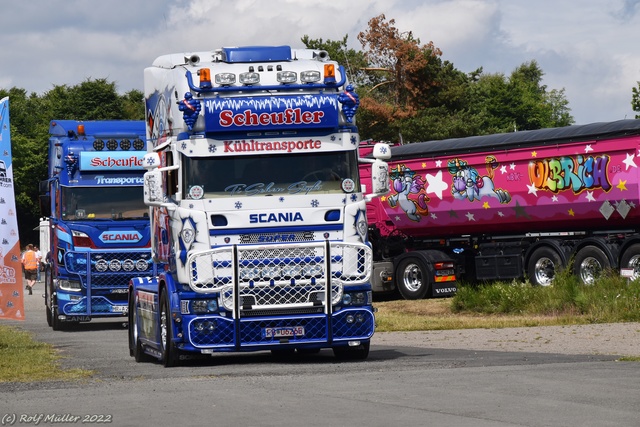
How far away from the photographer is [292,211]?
51.9 ft

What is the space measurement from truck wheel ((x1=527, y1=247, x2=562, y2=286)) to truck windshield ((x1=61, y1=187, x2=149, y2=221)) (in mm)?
9934

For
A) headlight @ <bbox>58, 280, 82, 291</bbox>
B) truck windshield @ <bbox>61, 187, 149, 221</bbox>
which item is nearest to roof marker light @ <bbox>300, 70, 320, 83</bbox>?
truck windshield @ <bbox>61, 187, 149, 221</bbox>

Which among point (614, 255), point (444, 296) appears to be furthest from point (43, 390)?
point (444, 296)

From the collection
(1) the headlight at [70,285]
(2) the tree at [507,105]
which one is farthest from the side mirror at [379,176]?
(2) the tree at [507,105]

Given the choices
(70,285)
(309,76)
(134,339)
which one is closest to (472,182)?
(70,285)

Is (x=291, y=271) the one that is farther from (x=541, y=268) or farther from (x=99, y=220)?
(x=541, y=268)

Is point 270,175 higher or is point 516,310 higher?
point 270,175

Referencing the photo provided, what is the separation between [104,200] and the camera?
2625 cm

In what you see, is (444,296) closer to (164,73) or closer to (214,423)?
(164,73)

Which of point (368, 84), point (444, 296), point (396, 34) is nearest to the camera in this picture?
point (444, 296)

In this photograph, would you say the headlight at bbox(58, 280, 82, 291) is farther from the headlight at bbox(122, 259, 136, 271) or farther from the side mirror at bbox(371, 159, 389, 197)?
the side mirror at bbox(371, 159, 389, 197)

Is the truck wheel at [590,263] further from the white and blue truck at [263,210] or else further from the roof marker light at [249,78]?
the roof marker light at [249,78]

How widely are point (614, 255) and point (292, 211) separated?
14.3 m

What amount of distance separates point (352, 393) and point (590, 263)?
58.7 feet
